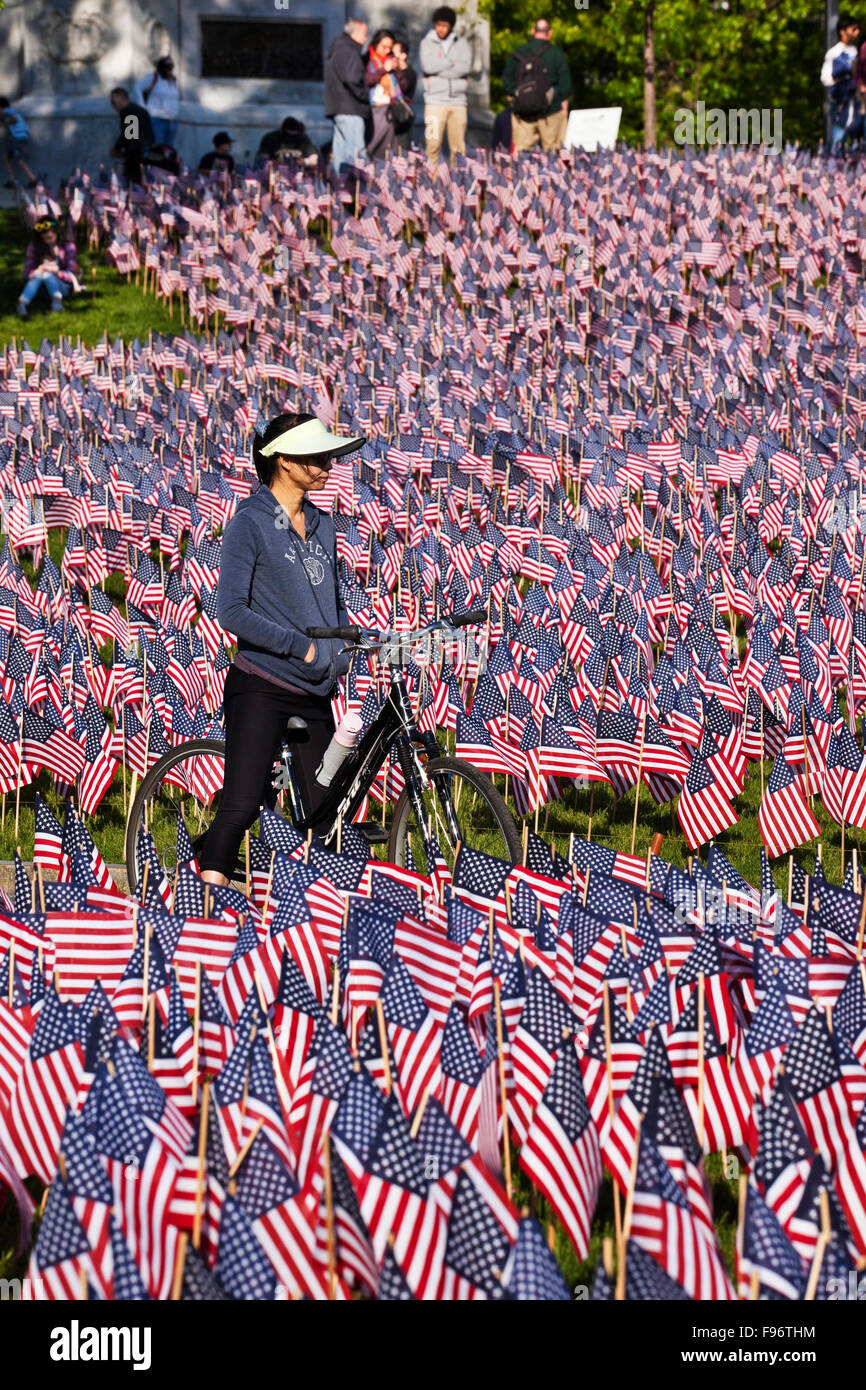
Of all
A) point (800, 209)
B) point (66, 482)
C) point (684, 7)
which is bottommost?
point (66, 482)

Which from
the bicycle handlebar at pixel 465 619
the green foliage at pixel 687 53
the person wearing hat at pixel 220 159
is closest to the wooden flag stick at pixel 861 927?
the bicycle handlebar at pixel 465 619

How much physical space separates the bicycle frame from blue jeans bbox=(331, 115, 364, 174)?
22.2 m

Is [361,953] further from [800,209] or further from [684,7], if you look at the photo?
[684,7]

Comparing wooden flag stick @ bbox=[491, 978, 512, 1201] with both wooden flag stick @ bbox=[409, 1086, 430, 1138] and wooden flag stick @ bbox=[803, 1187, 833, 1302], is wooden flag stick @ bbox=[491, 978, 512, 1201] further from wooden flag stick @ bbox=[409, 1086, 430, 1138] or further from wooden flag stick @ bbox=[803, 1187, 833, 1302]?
wooden flag stick @ bbox=[803, 1187, 833, 1302]

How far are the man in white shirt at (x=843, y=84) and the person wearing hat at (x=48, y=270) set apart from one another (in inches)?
511

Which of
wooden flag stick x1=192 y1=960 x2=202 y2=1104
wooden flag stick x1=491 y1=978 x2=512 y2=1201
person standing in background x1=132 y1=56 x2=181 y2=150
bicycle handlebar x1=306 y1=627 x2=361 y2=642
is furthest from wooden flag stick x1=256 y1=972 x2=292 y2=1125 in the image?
person standing in background x1=132 y1=56 x2=181 y2=150

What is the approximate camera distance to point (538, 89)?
1167 inches

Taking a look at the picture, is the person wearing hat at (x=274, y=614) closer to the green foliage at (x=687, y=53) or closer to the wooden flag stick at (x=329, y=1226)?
the wooden flag stick at (x=329, y=1226)

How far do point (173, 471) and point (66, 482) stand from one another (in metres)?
0.99

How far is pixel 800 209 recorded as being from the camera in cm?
2695

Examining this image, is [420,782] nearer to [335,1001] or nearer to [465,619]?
[465,619]

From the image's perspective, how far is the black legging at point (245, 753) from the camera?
7.67 m

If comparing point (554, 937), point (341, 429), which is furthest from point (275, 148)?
point (554, 937)
